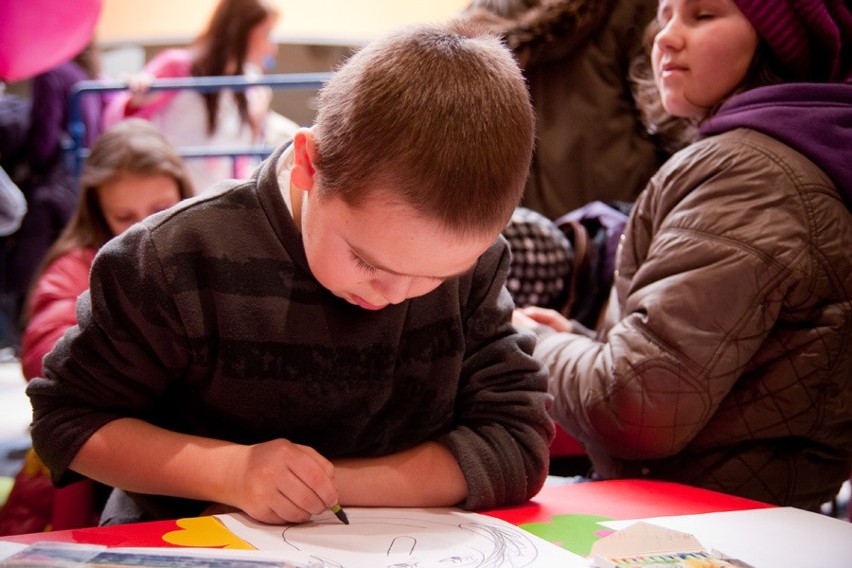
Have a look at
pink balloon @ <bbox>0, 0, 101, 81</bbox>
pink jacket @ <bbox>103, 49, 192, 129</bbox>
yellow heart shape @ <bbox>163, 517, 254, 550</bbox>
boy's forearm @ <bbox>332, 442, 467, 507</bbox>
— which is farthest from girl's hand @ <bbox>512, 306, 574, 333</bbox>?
pink jacket @ <bbox>103, 49, 192, 129</bbox>

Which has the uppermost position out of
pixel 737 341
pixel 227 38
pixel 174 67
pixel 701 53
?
pixel 701 53

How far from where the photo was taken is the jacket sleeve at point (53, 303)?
1.85m

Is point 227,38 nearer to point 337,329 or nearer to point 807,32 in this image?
point 807,32

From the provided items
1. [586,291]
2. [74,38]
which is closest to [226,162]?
[74,38]

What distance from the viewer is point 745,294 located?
1.13m

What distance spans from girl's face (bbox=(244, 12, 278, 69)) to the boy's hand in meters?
2.67

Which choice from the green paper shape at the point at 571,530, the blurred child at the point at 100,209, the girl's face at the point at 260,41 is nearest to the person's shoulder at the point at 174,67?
the girl's face at the point at 260,41

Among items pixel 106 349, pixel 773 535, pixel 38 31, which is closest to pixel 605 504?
pixel 773 535

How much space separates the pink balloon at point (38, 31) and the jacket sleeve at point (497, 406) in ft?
4.76

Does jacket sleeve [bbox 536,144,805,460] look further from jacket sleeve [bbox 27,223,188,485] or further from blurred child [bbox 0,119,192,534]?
blurred child [bbox 0,119,192,534]

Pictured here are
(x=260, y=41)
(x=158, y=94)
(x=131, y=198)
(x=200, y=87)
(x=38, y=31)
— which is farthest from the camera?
(x=260, y=41)

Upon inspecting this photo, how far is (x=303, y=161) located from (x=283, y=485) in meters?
0.32

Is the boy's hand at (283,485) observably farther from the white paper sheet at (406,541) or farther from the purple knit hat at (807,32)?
the purple knit hat at (807,32)

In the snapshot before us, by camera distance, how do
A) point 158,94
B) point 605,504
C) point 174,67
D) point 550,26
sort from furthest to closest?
point 174,67
point 158,94
point 550,26
point 605,504
